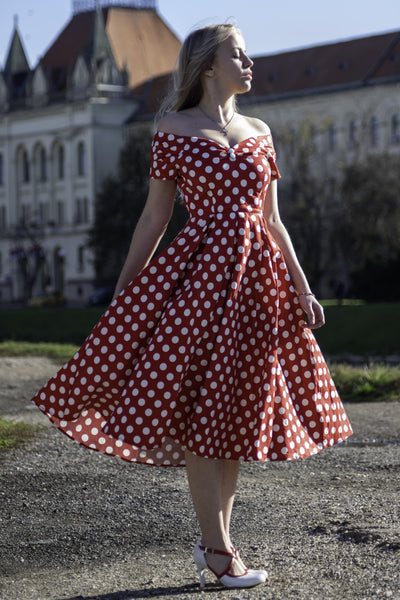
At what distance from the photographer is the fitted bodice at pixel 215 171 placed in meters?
5.18

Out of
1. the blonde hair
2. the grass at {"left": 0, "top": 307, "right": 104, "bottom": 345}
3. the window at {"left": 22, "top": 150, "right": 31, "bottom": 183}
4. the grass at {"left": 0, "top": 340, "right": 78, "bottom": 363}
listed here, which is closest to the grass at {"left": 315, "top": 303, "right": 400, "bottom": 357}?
the grass at {"left": 0, "top": 307, "right": 104, "bottom": 345}

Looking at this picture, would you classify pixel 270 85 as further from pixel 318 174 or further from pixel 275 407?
pixel 275 407

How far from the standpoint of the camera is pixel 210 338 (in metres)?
5.06

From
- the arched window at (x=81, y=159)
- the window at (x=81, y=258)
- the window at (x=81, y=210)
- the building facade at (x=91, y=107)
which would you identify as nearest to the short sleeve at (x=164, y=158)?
the building facade at (x=91, y=107)

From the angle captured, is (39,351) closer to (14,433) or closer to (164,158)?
(14,433)

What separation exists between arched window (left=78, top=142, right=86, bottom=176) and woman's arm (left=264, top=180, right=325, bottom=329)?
9248cm

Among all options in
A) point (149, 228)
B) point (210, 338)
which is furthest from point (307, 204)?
point (210, 338)

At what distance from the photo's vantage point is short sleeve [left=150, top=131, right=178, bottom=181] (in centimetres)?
525

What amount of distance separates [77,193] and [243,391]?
93.5m

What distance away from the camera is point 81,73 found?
97.3 metres

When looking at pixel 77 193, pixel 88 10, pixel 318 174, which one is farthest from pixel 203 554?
pixel 88 10

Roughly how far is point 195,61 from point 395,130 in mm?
73708

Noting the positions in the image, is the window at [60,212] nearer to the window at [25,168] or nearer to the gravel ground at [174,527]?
the window at [25,168]

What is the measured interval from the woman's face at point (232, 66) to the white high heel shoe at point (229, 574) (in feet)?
6.20
